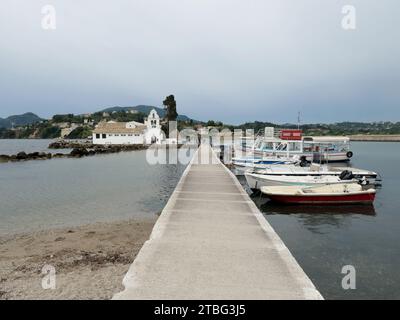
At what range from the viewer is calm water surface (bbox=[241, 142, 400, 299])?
941 centimetres

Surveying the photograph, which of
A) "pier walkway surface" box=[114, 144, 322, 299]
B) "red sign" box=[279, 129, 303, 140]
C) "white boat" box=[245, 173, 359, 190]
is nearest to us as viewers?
"pier walkway surface" box=[114, 144, 322, 299]

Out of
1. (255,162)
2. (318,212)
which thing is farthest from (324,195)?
(255,162)

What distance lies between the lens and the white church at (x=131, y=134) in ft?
305

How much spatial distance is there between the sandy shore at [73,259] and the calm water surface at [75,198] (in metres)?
2.01

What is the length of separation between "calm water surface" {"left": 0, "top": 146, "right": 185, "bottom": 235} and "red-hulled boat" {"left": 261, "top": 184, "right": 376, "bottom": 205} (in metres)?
7.06

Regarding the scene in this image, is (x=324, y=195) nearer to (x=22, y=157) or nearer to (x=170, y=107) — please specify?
(x=22, y=157)

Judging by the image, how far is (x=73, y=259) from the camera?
32.7 ft

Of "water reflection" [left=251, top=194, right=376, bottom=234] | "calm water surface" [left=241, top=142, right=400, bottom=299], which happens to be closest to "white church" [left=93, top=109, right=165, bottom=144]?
"calm water surface" [left=241, top=142, right=400, bottom=299]

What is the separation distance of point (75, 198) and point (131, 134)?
73.6 metres

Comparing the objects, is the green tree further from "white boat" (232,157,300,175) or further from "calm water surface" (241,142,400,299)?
"calm water surface" (241,142,400,299)

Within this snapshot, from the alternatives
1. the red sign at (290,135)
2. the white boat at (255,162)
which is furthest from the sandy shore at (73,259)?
the red sign at (290,135)

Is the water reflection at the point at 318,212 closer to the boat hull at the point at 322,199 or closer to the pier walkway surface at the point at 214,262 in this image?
the boat hull at the point at 322,199
